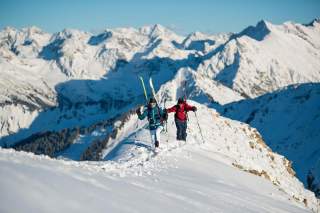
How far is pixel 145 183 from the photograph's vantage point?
18562mm

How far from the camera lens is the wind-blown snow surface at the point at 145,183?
1227 centimetres

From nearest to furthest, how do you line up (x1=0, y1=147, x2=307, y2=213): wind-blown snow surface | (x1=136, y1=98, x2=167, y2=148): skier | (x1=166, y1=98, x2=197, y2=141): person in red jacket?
1. (x1=0, y1=147, x2=307, y2=213): wind-blown snow surface
2. (x1=136, y1=98, x2=167, y2=148): skier
3. (x1=166, y1=98, x2=197, y2=141): person in red jacket

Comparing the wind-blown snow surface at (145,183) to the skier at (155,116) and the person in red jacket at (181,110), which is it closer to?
the skier at (155,116)

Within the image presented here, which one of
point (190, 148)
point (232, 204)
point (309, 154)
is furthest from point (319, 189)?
point (309, 154)

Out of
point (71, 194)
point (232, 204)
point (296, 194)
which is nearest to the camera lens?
point (71, 194)

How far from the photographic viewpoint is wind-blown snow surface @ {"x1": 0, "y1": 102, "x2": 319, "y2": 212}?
12266 millimetres

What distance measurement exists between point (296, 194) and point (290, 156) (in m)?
167

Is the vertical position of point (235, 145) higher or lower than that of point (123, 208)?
higher

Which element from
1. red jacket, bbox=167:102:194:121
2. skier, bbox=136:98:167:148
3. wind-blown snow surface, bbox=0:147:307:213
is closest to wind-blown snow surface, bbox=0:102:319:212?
wind-blown snow surface, bbox=0:147:307:213

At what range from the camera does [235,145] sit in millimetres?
43594

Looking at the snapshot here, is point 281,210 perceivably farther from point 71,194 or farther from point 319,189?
point 319,189

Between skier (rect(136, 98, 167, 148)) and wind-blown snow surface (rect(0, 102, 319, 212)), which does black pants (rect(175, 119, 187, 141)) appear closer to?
wind-blown snow surface (rect(0, 102, 319, 212))

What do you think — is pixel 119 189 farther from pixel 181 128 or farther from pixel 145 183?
pixel 181 128

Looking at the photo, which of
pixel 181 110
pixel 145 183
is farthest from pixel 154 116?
pixel 145 183
